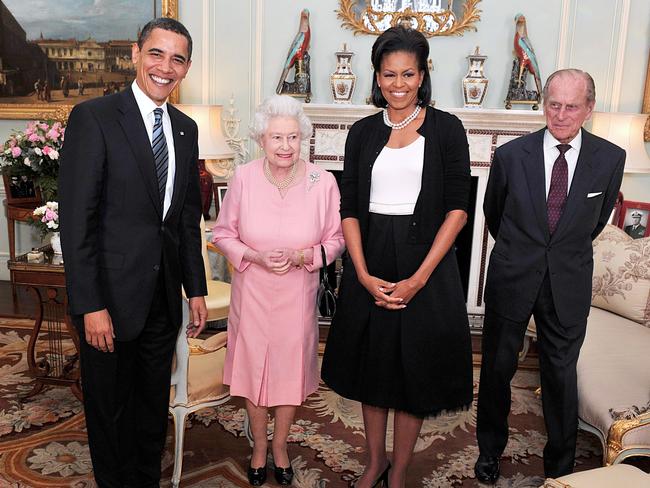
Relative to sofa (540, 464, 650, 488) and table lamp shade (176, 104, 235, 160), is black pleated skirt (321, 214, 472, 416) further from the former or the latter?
table lamp shade (176, 104, 235, 160)

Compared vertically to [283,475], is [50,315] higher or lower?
higher

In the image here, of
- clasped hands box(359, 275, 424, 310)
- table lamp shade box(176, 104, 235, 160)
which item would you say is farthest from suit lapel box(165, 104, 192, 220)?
table lamp shade box(176, 104, 235, 160)

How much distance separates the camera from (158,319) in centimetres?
245

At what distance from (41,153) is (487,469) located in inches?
116

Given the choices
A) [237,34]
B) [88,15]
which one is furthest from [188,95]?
[88,15]

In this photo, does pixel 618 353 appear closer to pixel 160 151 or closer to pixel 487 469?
pixel 487 469

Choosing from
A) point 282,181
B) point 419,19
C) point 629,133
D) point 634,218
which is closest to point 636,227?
point 634,218

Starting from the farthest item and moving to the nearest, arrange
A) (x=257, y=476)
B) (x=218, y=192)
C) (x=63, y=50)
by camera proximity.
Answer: (x=63, y=50) → (x=218, y=192) → (x=257, y=476)

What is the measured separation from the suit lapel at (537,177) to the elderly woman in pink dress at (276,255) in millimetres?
820

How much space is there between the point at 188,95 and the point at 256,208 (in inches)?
138

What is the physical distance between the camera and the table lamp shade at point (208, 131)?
529 centimetres

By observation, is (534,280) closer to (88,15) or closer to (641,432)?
(641,432)

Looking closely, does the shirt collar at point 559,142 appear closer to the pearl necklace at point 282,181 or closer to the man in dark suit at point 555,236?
the man in dark suit at point 555,236

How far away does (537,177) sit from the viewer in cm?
272
